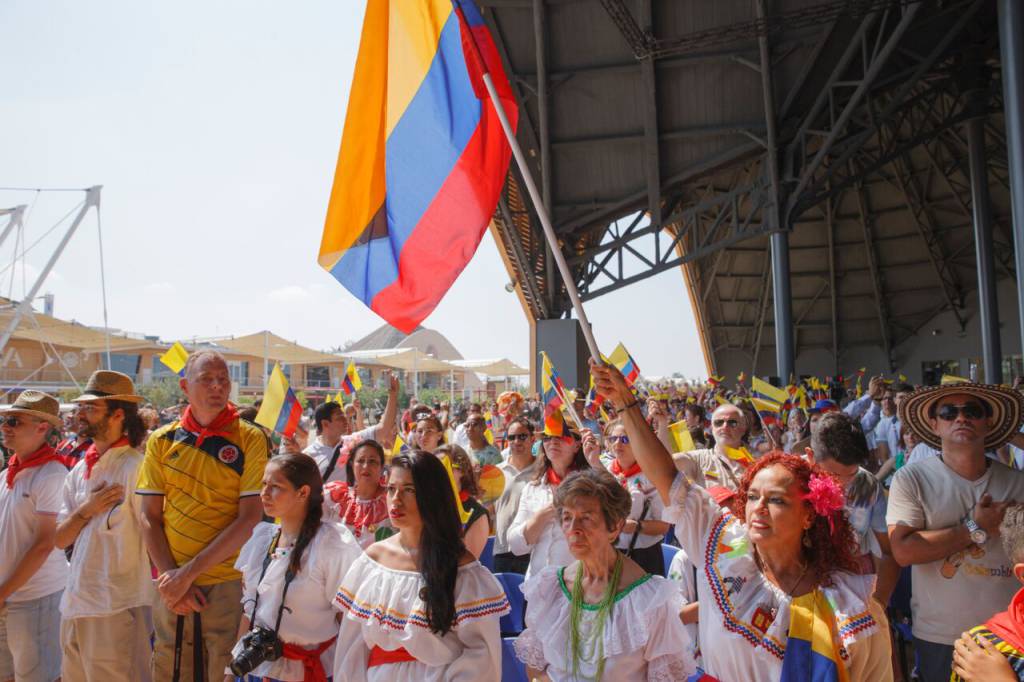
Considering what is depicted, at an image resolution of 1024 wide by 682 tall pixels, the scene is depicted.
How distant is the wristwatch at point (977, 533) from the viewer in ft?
8.03

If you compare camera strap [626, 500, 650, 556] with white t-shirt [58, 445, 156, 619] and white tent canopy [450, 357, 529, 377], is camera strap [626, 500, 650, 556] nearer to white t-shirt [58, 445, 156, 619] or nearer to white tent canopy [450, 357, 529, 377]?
white t-shirt [58, 445, 156, 619]

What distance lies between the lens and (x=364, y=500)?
3.74 m

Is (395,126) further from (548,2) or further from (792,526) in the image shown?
(548,2)

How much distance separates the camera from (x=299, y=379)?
32812mm

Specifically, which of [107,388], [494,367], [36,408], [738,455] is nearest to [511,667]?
[738,455]

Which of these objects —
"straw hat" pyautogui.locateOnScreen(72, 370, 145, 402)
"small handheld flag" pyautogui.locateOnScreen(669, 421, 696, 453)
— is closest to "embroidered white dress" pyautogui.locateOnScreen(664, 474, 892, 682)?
"small handheld flag" pyautogui.locateOnScreen(669, 421, 696, 453)

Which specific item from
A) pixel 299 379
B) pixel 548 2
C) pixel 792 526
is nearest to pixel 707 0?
pixel 548 2

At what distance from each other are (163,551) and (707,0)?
10212 mm

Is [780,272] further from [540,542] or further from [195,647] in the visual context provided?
[195,647]

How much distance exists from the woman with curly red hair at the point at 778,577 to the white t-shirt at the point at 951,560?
816 millimetres

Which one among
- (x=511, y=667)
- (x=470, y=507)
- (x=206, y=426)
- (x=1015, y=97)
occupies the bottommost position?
(x=511, y=667)

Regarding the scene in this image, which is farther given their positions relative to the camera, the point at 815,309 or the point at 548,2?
the point at 815,309

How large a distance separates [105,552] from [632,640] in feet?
8.18

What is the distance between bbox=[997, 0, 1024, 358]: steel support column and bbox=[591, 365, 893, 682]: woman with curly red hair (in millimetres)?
6596
